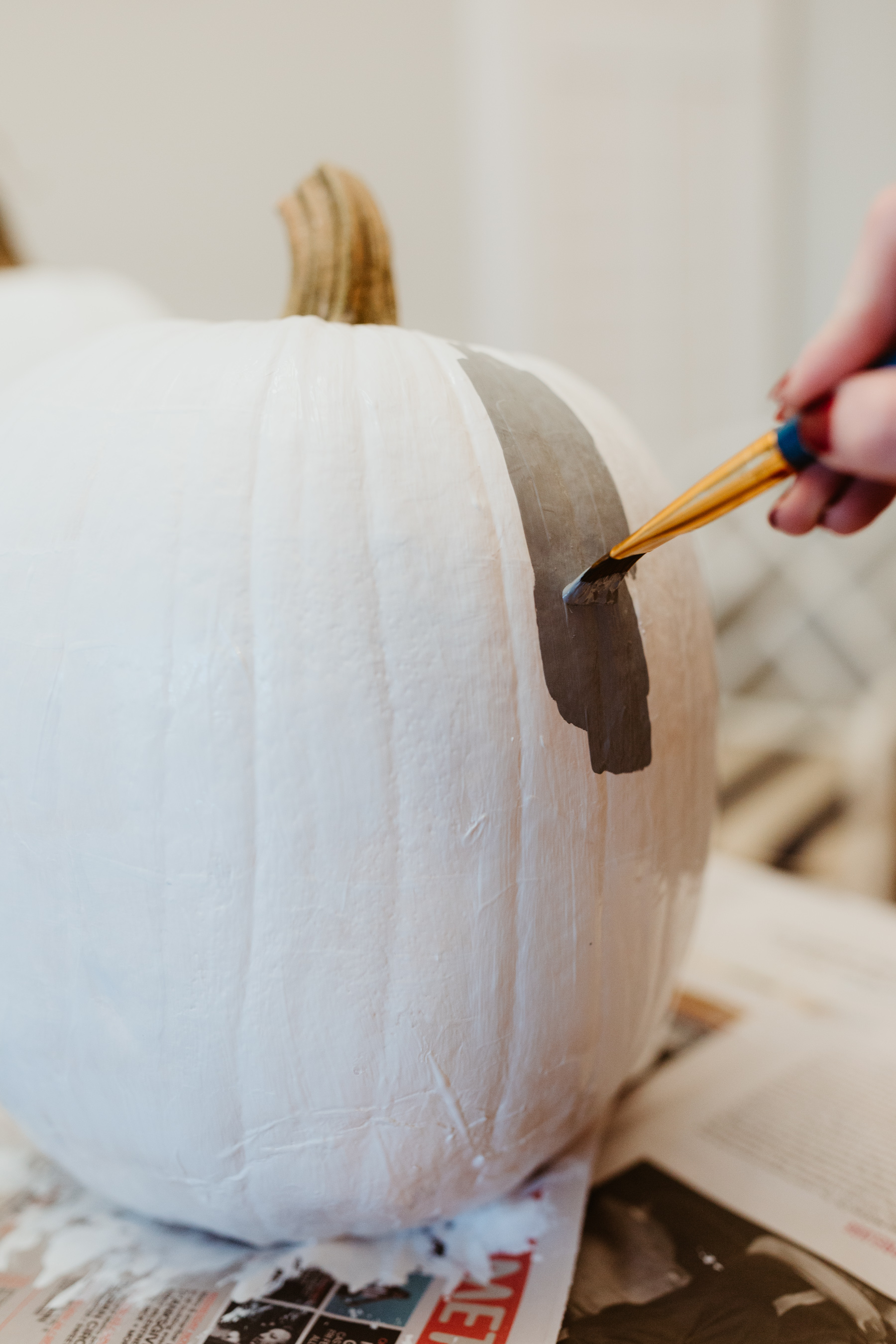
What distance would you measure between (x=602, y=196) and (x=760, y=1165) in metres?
1.99

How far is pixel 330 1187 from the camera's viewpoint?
0.45 metres

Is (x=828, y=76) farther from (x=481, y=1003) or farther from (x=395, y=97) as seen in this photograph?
(x=481, y=1003)

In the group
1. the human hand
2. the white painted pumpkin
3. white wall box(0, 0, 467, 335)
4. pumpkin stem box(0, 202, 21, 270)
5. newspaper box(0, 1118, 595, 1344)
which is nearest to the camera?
the human hand

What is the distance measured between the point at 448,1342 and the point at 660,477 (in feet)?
1.48

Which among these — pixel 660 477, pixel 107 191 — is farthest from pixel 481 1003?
pixel 107 191

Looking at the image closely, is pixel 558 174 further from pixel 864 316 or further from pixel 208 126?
pixel 864 316

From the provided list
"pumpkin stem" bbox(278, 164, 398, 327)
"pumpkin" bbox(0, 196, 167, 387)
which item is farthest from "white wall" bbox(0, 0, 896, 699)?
"pumpkin stem" bbox(278, 164, 398, 327)

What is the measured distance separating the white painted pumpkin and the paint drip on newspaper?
2.03 ft

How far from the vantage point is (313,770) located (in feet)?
1.29

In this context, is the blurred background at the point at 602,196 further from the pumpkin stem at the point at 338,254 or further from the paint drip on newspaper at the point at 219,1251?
the pumpkin stem at the point at 338,254

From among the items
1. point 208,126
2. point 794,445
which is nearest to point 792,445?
point 794,445

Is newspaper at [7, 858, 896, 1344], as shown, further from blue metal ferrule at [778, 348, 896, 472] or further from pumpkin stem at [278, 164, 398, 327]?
pumpkin stem at [278, 164, 398, 327]

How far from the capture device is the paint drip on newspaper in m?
0.49

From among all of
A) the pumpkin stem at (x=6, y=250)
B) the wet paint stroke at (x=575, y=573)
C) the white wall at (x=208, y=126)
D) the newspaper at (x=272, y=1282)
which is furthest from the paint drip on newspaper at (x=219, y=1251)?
the white wall at (x=208, y=126)
